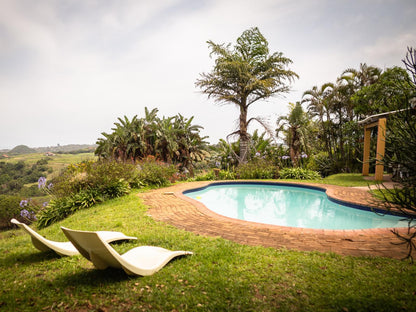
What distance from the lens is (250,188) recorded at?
10688 millimetres

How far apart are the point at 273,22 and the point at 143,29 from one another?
6.44m

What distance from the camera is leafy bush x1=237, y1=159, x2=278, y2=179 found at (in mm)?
11844

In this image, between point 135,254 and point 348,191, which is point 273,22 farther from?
point 135,254

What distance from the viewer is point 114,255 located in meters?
2.04

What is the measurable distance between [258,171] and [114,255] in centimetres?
1055

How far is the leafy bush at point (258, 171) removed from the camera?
11844 millimetres

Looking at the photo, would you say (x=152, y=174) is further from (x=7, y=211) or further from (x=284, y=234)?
(x=7, y=211)

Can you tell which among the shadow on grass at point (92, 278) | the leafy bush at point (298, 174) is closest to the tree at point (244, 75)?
the leafy bush at point (298, 174)

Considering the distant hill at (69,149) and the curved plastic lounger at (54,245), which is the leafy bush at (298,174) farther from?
the distant hill at (69,149)

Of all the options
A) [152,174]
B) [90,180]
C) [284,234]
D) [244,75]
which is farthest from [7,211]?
[284,234]

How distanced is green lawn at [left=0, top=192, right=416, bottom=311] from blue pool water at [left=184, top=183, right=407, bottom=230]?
2.31m

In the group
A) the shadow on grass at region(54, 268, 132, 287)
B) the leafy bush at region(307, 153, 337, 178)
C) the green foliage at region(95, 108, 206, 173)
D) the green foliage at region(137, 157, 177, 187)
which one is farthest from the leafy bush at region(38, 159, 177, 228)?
the leafy bush at region(307, 153, 337, 178)

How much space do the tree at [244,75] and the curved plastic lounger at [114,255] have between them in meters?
10.9

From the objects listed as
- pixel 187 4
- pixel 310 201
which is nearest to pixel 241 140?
pixel 310 201
